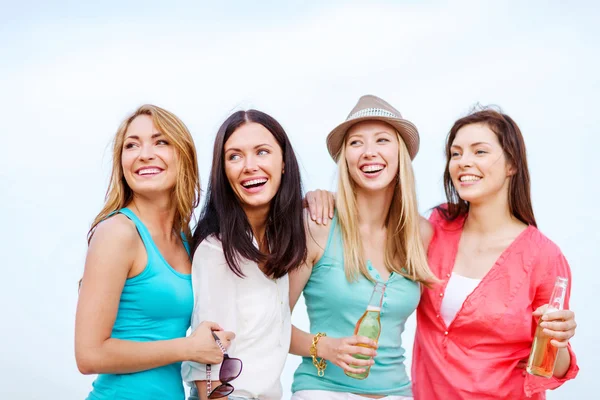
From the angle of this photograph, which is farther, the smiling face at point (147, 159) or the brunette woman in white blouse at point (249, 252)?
the smiling face at point (147, 159)

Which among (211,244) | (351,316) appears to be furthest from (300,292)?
(211,244)

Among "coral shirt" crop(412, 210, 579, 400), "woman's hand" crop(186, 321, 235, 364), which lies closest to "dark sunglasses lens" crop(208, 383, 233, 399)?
"woman's hand" crop(186, 321, 235, 364)

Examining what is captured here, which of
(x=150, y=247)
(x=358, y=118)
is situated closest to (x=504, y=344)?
(x=358, y=118)

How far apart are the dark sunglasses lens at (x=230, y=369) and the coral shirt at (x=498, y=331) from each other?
117 centimetres

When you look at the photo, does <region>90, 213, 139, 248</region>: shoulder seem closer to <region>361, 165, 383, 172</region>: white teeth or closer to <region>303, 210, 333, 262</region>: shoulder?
<region>303, 210, 333, 262</region>: shoulder

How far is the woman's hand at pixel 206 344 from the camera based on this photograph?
279cm

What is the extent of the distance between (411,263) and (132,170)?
149 centimetres

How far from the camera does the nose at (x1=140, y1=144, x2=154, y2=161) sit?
123 inches

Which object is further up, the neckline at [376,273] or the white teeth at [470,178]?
the white teeth at [470,178]

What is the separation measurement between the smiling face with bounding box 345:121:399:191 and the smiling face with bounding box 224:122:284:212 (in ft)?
1.96

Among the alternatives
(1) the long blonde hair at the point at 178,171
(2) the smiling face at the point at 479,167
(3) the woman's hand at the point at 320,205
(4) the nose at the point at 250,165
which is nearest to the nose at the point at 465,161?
(2) the smiling face at the point at 479,167

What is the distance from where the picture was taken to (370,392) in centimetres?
339

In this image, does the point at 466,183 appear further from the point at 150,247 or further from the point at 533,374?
the point at 150,247

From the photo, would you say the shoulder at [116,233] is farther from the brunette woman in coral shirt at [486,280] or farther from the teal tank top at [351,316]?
the brunette woman in coral shirt at [486,280]
